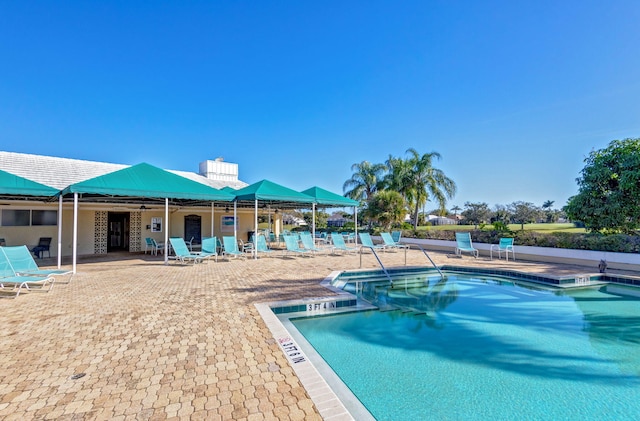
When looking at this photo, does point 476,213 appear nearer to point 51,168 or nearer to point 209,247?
point 209,247

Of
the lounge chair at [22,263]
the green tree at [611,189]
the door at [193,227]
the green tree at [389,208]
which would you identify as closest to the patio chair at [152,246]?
the door at [193,227]

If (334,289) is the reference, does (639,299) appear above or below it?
below

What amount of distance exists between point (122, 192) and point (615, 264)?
1690 centimetres

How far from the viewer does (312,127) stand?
2261 centimetres

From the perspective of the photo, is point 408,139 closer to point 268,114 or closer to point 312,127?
point 312,127

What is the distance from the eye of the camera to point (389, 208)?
80.5ft

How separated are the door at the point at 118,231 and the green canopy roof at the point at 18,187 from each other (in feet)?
25.3

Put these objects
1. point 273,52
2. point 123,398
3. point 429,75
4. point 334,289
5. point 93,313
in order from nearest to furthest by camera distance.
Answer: point 123,398 < point 93,313 < point 334,289 < point 429,75 < point 273,52

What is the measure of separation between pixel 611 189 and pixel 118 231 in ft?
78.3

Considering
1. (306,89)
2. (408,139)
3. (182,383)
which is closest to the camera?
(182,383)

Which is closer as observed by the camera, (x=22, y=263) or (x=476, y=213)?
(x=22, y=263)

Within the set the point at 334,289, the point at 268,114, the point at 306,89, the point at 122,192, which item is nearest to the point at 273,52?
the point at 306,89

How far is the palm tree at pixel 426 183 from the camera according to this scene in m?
25.5

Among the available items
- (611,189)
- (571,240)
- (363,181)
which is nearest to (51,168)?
(363,181)
